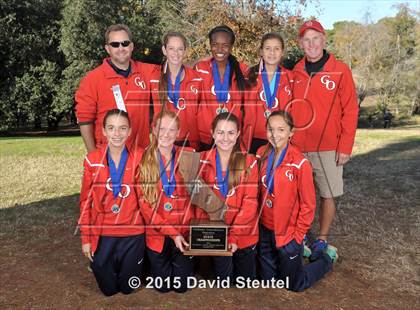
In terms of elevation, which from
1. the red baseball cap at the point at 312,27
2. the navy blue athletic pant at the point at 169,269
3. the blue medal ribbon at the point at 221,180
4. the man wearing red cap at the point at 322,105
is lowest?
the navy blue athletic pant at the point at 169,269

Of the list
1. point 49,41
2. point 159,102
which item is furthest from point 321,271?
point 49,41

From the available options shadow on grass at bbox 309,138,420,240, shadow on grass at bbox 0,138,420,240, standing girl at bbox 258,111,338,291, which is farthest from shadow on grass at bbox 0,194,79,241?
shadow on grass at bbox 309,138,420,240

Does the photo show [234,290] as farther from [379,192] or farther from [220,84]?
[379,192]

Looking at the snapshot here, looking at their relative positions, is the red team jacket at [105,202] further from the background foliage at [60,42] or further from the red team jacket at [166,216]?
the background foliage at [60,42]

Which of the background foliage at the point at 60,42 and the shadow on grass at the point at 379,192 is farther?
the background foliage at the point at 60,42

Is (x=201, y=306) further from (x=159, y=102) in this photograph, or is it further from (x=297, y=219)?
(x=159, y=102)

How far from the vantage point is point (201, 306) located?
3.81 meters

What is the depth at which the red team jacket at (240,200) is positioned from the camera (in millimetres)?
4020

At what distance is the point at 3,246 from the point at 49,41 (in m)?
23.4

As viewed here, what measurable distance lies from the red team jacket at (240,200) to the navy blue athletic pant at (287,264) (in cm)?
21

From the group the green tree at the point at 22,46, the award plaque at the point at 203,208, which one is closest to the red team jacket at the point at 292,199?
the award plaque at the point at 203,208

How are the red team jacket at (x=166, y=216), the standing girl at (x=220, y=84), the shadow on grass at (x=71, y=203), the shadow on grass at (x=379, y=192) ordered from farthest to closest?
the shadow on grass at (x=379, y=192) < the shadow on grass at (x=71, y=203) < the standing girl at (x=220, y=84) < the red team jacket at (x=166, y=216)

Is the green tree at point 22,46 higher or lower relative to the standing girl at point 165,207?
higher

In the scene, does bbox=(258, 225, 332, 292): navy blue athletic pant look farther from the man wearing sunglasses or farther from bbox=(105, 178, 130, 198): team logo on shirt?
the man wearing sunglasses
